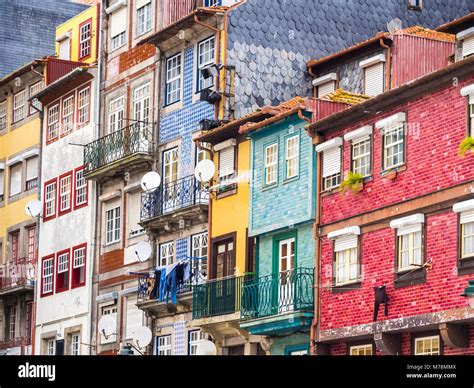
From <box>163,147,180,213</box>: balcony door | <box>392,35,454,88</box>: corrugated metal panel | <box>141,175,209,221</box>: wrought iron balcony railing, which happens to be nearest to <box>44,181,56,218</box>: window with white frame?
<box>141,175,209,221</box>: wrought iron balcony railing

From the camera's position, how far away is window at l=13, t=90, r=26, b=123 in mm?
67438

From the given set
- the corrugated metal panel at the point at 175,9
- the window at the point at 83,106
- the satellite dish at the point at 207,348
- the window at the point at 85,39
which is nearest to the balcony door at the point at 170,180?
the corrugated metal panel at the point at 175,9

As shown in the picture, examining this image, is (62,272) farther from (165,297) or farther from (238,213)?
(238,213)

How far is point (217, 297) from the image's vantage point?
46969 millimetres

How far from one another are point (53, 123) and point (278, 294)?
2339 centimetres

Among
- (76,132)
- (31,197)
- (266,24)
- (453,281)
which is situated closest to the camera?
(453,281)

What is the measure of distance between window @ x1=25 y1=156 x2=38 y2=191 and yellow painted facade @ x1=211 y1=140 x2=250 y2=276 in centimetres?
1785

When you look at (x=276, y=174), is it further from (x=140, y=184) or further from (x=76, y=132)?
(x=76, y=132)

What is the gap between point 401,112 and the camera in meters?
39.7

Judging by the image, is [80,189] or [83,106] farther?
[83,106]

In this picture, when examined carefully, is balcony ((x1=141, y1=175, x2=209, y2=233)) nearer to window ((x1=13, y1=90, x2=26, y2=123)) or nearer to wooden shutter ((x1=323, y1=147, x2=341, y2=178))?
wooden shutter ((x1=323, y1=147, x2=341, y2=178))

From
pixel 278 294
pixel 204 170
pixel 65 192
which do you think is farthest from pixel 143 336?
pixel 65 192
